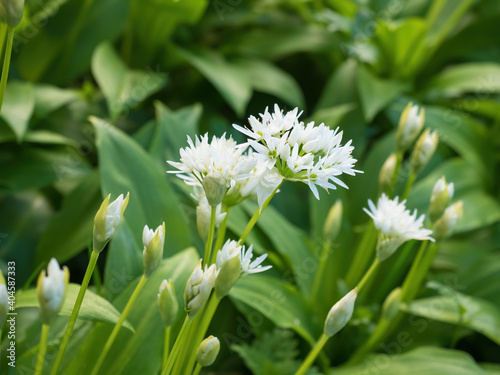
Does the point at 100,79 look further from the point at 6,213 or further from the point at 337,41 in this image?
the point at 337,41

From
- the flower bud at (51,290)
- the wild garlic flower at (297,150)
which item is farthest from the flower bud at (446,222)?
the flower bud at (51,290)

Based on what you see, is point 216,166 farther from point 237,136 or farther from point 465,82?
point 465,82

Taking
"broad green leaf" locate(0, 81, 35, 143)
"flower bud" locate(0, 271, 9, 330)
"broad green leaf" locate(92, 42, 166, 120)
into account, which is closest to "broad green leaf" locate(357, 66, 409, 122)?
"broad green leaf" locate(92, 42, 166, 120)

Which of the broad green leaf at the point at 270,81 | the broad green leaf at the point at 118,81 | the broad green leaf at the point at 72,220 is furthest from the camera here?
the broad green leaf at the point at 270,81

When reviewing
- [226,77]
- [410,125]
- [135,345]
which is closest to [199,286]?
[135,345]

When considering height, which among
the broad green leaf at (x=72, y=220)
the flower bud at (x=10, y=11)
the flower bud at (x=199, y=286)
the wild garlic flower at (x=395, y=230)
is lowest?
the broad green leaf at (x=72, y=220)

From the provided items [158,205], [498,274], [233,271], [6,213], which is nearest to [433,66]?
[498,274]

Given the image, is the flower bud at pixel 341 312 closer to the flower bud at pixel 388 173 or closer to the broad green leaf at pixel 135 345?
the broad green leaf at pixel 135 345
